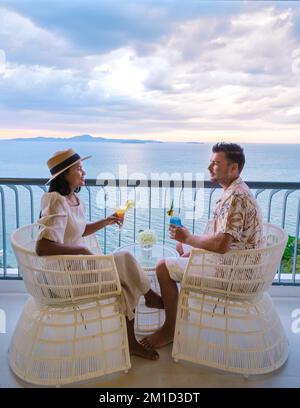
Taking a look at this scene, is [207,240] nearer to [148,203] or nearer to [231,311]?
[231,311]

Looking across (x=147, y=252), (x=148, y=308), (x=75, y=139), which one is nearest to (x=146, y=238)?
(x=147, y=252)

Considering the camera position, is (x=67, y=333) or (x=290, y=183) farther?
(x=290, y=183)

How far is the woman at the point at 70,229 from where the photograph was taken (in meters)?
1.70

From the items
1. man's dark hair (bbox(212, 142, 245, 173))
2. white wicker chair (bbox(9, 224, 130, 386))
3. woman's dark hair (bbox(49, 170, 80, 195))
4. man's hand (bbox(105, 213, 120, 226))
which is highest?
man's dark hair (bbox(212, 142, 245, 173))

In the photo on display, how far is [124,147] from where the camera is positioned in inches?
125

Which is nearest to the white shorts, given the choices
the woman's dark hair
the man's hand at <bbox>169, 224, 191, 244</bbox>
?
the man's hand at <bbox>169, 224, 191, 244</bbox>

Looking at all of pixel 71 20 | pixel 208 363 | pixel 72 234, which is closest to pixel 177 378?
pixel 208 363

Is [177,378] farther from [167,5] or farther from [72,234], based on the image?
[167,5]

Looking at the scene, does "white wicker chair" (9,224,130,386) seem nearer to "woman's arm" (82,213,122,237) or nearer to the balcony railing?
"woman's arm" (82,213,122,237)

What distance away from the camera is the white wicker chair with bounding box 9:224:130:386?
1.73 m

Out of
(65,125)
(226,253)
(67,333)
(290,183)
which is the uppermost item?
(65,125)

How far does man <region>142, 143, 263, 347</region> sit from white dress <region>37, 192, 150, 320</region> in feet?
0.63

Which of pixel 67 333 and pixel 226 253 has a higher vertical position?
pixel 226 253
